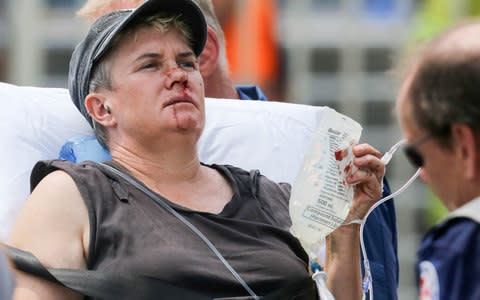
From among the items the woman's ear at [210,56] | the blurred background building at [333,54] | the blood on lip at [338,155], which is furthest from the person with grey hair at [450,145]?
the blurred background building at [333,54]

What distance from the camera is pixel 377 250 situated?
3479 mm

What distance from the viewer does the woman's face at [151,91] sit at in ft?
10.4

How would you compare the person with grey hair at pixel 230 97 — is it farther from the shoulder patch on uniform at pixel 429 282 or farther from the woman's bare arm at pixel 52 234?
the shoulder patch on uniform at pixel 429 282

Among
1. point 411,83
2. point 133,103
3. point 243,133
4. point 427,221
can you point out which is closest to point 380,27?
point 427,221

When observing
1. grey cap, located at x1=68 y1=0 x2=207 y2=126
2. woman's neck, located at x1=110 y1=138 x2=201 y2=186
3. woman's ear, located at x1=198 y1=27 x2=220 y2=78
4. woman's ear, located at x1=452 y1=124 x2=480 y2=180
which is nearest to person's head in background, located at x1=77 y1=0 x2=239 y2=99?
woman's ear, located at x1=198 y1=27 x2=220 y2=78

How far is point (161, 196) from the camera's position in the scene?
3037 mm

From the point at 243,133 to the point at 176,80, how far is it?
0.60 metres

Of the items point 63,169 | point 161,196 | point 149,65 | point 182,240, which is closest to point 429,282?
point 182,240

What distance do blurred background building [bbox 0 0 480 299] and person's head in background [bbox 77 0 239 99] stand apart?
5.16 meters

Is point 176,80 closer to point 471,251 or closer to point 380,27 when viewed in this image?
point 471,251

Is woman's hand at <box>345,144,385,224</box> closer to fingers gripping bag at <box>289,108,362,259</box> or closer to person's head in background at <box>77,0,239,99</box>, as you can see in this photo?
fingers gripping bag at <box>289,108,362,259</box>

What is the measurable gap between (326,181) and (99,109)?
0.85 metres

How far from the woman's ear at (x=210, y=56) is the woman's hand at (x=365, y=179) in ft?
4.04

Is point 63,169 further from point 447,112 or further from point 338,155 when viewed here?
point 447,112
